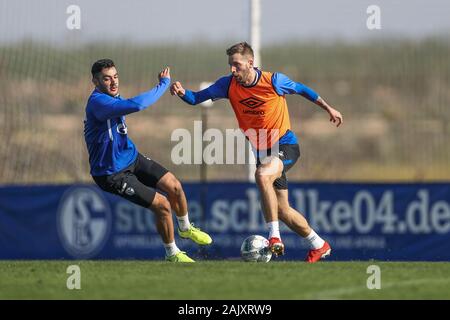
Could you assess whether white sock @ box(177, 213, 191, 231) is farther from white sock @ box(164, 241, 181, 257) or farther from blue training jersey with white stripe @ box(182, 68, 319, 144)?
blue training jersey with white stripe @ box(182, 68, 319, 144)

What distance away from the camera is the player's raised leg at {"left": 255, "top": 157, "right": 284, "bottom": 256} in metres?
14.1

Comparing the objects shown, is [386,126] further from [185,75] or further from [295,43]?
[185,75]

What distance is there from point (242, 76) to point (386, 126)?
14.7 meters

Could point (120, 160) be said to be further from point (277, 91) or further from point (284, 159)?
point (277, 91)

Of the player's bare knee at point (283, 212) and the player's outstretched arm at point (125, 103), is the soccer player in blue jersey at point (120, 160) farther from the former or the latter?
the player's bare knee at point (283, 212)

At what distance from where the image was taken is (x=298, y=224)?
49.2 ft

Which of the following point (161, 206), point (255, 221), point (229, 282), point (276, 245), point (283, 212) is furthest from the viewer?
point (255, 221)

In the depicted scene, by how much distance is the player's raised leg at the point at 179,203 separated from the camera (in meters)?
14.5

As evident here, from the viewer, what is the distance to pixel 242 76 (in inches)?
576

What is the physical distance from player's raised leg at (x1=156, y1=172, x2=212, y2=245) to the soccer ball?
0.50m

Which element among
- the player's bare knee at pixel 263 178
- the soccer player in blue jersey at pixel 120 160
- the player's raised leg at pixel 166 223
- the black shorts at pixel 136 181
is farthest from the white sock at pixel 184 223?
the player's bare knee at pixel 263 178

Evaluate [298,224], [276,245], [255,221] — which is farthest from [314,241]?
[255,221]

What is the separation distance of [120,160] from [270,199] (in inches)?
75.0
